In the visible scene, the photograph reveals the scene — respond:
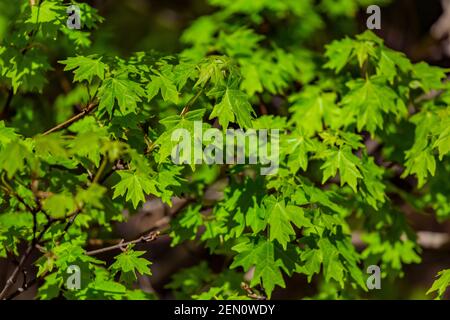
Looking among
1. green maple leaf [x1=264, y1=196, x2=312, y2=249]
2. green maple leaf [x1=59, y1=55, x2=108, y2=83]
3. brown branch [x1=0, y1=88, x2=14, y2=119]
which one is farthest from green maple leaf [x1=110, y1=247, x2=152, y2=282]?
brown branch [x1=0, y1=88, x2=14, y2=119]

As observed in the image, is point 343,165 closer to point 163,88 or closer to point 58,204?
point 163,88

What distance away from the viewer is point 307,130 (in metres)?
3.81

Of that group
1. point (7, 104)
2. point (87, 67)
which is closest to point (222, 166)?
point (87, 67)

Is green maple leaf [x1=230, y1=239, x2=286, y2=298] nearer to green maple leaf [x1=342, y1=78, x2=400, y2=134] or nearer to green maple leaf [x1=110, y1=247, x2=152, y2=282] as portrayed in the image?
green maple leaf [x1=110, y1=247, x2=152, y2=282]

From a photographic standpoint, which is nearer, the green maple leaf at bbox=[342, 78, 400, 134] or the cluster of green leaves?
the cluster of green leaves

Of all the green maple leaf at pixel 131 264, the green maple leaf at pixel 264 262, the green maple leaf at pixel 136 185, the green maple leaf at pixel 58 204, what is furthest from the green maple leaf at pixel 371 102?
the green maple leaf at pixel 58 204

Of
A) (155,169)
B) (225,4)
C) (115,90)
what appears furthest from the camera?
(225,4)

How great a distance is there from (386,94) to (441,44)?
2.55 metres

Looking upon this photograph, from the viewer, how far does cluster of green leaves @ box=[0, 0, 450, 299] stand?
3016 mm

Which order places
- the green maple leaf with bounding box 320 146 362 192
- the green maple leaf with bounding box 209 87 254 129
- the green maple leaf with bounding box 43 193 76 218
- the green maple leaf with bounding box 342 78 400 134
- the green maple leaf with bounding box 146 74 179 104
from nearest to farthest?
the green maple leaf with bounding box 43 193 76 218
the green maple leaf with bounding box 209 87 254 129
the green maple leaf with bounding box 146 74 179 104
the green maple leaf with bounding box 320 146 362 192
the green maple leaf with bounding box 342 78 400 134

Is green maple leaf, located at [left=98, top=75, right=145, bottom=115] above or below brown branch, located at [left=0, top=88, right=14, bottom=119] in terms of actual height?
below
